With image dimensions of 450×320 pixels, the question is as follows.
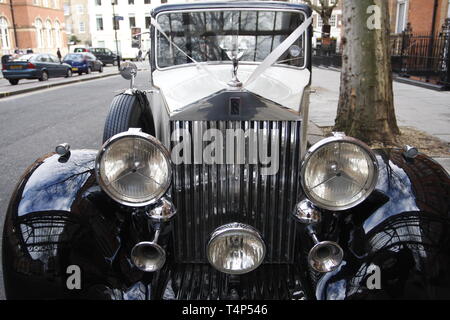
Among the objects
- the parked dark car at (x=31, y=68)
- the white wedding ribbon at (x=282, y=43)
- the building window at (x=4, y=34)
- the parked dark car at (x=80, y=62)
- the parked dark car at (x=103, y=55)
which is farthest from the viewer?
the parked dark car at (x=103, y=55)

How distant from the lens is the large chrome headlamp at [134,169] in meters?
2.01

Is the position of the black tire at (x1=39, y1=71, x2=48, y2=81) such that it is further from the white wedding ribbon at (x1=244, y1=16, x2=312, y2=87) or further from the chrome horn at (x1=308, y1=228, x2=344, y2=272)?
the chrome horn at (x1=308, y1=228, x2=344, y2=272)

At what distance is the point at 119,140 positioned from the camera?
2012mm

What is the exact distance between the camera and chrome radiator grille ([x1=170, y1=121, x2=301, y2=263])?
2146mm

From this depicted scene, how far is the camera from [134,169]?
2.08 m

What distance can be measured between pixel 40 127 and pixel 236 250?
781 cm

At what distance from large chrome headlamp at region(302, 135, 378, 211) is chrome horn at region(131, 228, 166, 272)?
2.63 feet

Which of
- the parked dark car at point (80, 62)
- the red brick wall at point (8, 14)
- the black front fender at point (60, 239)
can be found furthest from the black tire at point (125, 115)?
the red brick wall at point (8, 14)

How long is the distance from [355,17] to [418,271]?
5221 millimetres

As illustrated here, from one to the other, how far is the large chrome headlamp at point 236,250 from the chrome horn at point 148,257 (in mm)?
255

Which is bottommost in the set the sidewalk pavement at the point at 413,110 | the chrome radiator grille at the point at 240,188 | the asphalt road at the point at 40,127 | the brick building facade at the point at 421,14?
the asphalt road at the point at 40,127

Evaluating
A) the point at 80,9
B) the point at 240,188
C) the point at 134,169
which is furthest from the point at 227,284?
the point at 80,9

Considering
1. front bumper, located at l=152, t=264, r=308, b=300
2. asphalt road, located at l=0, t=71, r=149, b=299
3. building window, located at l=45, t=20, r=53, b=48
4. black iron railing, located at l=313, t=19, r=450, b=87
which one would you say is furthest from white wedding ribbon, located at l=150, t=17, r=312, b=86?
building window, located at l=45, t=20, r=53, b=48

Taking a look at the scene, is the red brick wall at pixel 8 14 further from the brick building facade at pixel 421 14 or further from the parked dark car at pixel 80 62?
the brick building facade at pixel 421 14
